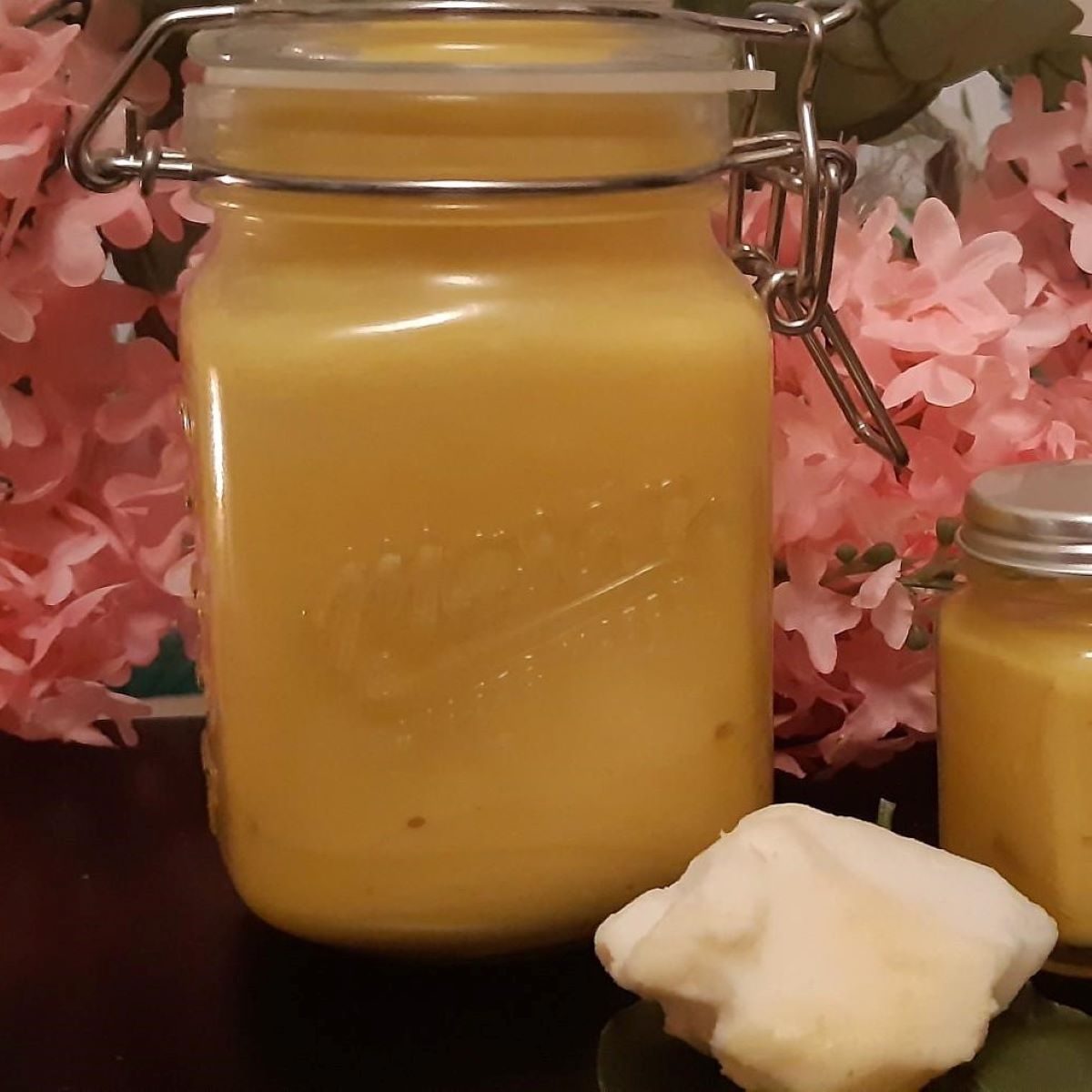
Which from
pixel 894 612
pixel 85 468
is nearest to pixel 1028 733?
pixel 894 612

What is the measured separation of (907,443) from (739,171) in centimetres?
14

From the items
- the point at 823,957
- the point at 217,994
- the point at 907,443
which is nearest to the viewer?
the point at 823,957

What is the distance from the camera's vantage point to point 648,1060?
0.42 m

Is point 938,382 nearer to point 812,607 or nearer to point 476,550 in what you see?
point 812,607

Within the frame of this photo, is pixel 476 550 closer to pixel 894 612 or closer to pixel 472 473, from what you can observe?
pixel 472 473

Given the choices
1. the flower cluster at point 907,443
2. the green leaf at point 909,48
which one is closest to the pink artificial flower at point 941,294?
the flower cluster at point 907,443

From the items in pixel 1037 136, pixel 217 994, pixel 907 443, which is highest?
pixel 1037 136

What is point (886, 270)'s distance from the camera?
23.3 inches

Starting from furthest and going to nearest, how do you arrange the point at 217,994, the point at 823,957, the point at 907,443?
the point at 907,443
the point at 217,994
the point at 823,957

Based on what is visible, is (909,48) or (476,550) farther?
(909,48)

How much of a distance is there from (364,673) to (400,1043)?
112 mm

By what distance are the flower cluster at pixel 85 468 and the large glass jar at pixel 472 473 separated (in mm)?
156

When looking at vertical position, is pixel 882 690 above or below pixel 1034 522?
below

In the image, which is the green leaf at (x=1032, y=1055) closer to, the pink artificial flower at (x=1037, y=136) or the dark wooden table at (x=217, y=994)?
the dark wooden table at (x=217, y=994)
